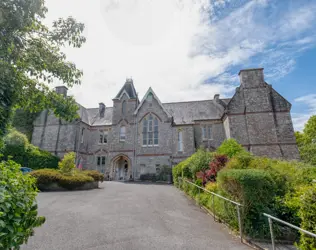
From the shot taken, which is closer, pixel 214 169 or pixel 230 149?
pixel 214 169

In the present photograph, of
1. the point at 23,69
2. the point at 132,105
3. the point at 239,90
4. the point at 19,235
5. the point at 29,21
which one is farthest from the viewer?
the point at 132,105

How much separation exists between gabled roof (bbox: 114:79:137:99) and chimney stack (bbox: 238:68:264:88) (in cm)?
1524

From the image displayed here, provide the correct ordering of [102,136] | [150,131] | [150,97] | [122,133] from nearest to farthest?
[150,131]
[150,97]
[122,133]
[102,136]

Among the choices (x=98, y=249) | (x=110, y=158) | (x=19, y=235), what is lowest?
(x=98, y=249)

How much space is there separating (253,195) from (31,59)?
265 inches

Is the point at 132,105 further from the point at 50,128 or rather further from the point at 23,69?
the point at 23,69

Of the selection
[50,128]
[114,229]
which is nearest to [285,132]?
[114,229]

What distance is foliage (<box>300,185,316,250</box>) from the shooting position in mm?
3242

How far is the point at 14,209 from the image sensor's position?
2309mm

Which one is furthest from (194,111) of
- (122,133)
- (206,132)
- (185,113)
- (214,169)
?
Result: (214,169)

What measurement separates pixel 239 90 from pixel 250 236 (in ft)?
67.4

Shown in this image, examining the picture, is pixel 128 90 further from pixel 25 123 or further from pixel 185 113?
pixel 25 123

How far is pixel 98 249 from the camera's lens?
430cm

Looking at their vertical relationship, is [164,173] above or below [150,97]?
below
